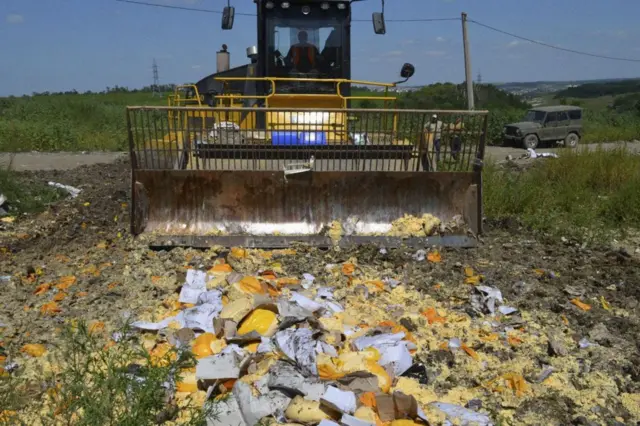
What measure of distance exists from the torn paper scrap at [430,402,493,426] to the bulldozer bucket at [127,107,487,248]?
2.80 meters

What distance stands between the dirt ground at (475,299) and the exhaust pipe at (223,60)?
4.70 m

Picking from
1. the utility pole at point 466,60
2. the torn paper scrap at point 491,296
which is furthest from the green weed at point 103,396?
the utility pole at point 466,60

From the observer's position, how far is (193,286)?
5.03 metres

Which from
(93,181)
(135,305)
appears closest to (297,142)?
(135,305)

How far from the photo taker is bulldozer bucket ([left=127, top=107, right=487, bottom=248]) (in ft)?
20.6

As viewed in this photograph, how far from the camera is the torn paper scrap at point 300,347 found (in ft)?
12.0

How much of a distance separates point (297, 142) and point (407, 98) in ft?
110

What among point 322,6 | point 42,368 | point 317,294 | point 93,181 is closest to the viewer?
point 42,368

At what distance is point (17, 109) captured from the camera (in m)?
28.6

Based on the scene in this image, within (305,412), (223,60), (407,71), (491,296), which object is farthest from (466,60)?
(305,412)

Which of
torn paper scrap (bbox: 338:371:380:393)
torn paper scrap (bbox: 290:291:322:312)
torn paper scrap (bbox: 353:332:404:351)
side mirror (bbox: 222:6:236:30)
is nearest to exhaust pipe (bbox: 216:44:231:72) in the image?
side mirror (bbox: 222:6:236:30)

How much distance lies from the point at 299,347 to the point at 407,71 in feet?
15.8

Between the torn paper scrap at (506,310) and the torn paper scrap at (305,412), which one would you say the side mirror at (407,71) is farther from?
the torn paper scrap at (305,412)

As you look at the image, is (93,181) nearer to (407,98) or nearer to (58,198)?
(58,198)
